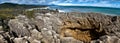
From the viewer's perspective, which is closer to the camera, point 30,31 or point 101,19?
point 30,31

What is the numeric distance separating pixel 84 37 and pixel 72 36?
0.84 metres

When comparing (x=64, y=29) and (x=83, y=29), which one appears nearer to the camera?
(x=64, y=29)

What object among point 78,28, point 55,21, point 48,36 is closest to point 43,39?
point 48,36

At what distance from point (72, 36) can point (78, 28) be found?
40.7 inches

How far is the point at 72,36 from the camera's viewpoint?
68.8 feet

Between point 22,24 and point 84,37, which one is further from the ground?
point 22,24

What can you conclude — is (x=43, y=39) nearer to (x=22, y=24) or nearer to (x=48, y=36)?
(x=48, y=36)

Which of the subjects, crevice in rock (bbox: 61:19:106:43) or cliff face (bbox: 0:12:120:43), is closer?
cliff face (bbox: 0:12:120:43)

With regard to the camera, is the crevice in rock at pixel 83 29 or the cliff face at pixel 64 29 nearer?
the cliff face at pixel 64 29

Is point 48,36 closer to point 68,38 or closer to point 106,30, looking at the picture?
point 68,38

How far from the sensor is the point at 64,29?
21.4 meters

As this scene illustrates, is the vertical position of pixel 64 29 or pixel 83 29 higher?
pixel 64 29

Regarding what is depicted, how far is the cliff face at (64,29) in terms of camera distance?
64.2 ft

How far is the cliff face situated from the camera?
19562 mm
